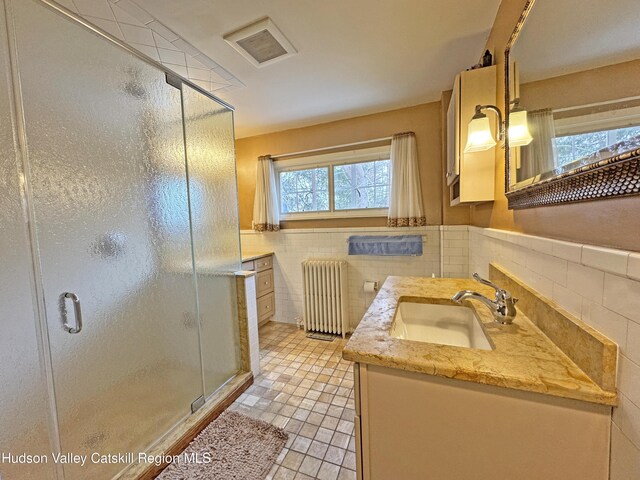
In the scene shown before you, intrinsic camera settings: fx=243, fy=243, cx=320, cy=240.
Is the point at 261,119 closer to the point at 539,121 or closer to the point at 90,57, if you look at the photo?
the point at 90,57

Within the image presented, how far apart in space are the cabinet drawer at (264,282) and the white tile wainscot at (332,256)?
77 mm

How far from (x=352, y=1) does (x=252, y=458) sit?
2318 millimetres

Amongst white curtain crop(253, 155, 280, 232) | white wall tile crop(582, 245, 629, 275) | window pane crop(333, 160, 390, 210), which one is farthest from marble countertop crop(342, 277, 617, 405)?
white curtain crop(253, 155, 280, 232)

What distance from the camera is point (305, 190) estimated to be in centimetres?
283

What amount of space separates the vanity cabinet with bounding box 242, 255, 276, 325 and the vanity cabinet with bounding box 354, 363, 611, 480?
1987 mm

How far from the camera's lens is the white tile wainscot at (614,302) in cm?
46

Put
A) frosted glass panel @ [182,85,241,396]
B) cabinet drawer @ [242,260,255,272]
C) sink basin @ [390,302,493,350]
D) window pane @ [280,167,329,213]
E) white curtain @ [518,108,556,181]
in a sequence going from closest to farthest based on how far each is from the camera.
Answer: white curtain @ [518,108,556,181], sink basin @ [390,302,493,350], frosted glass panel @ [182,85,241,396], cabinet drawer @ [242,260,255,272], window pane @ [280,167,329,213]

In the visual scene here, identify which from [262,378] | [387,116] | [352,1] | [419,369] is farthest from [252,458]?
[387,116]

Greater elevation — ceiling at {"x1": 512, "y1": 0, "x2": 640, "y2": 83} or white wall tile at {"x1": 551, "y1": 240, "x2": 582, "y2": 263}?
ceiling at {"x1": 512, "y1": 0, "x2": 640, "y2": 83}

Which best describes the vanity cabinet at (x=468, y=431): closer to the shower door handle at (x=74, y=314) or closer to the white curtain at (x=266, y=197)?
the shower door handle at (x=74, y=314)

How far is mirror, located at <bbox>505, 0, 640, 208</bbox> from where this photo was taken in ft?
1.54

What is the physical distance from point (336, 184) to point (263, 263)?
3.96ft

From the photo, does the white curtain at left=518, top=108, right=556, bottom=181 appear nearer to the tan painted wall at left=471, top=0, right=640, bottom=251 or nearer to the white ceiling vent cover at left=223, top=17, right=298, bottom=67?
the tan painted wall at left=471, top=0, right=640, bottom=251

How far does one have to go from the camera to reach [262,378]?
190 cm
